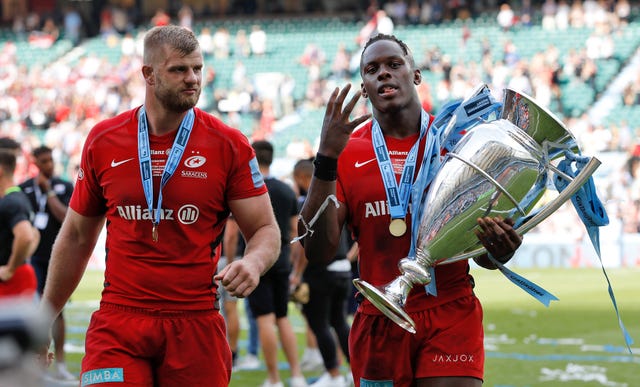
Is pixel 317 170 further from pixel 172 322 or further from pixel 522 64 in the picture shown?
pixel 522 64

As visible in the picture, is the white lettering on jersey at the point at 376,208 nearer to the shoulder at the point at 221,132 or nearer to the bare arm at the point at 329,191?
the bare arm at the point at 329,191

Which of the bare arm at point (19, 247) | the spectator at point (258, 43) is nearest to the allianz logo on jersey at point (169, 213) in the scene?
the bare arm at point (19, 247)

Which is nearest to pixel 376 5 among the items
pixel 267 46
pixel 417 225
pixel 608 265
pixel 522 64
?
pixel 267 46

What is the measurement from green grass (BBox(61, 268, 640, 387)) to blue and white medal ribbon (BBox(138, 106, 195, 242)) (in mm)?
5367

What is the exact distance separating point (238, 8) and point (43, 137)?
1064cm

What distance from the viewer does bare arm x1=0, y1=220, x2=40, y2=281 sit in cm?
740

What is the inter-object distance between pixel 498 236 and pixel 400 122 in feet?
2.61

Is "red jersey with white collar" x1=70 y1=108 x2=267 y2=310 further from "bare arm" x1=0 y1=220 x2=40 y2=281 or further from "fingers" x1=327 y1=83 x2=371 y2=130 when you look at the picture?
"bare arm" x1=0 y1=220 x2=40 y2=281

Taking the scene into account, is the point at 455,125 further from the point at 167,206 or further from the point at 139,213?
the point at 139,213

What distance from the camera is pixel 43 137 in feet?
102

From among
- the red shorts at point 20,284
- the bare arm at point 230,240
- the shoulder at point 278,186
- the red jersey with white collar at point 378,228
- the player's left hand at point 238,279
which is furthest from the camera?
the bare arm at point 230,240

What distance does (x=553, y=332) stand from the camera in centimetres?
1235

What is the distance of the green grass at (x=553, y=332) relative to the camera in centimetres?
930

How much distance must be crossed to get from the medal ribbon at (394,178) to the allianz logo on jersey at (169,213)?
76 centimetres
